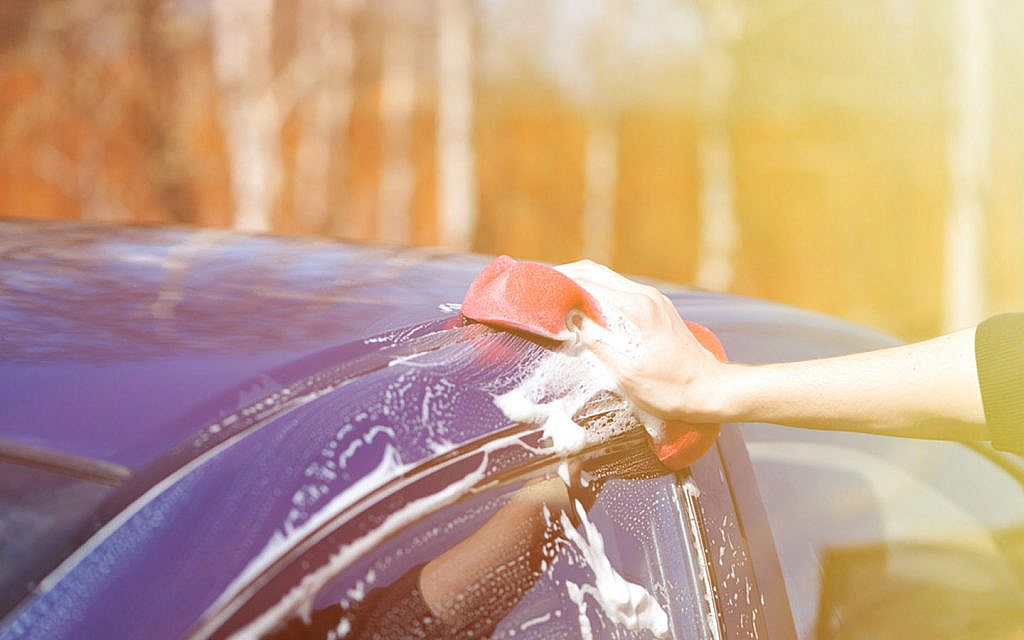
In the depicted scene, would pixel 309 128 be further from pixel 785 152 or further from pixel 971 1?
pixel 971 1

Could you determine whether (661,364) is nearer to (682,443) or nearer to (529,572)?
(682,443)

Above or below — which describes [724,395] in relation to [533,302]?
below

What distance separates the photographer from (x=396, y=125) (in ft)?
99.5

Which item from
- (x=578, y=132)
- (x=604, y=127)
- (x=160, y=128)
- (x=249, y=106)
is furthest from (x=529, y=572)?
(x=578, y=132)

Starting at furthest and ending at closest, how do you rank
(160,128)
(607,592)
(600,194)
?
(600,194), (160,128), (607,592)

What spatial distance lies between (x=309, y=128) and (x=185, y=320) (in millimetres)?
31761

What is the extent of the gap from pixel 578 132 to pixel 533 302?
132 feet

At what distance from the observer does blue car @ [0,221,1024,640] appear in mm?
1038

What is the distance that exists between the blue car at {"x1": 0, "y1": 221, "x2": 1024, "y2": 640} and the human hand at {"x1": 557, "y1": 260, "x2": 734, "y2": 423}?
5cm

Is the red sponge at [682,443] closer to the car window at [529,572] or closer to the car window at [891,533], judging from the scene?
the car window at [529,572]

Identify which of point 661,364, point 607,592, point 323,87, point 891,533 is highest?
point 661,364

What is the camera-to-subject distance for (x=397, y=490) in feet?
3.78

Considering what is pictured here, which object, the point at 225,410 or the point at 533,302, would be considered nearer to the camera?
the point at 225,410

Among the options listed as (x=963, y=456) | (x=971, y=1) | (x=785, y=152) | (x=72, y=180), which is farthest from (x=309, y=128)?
(x=963, y=456)
